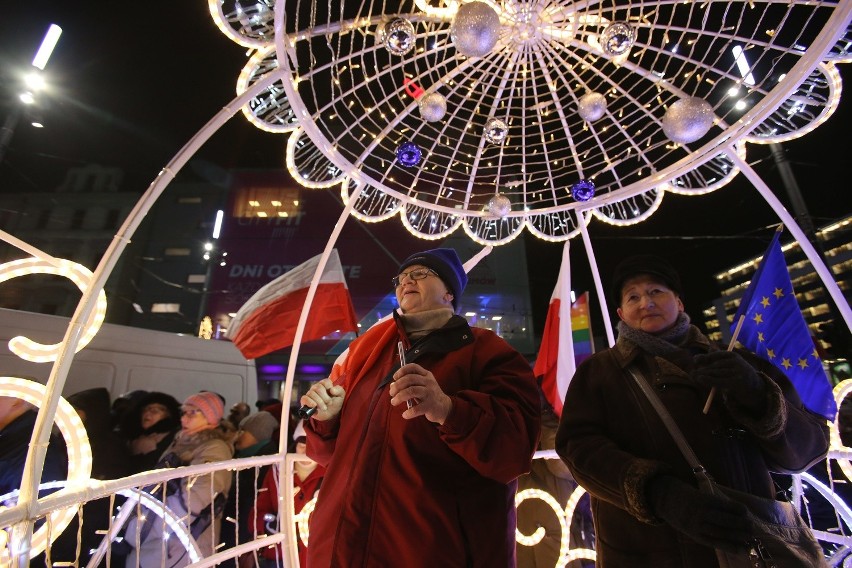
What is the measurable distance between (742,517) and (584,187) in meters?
2.09

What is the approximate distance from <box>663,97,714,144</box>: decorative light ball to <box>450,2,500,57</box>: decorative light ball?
98 centimetres

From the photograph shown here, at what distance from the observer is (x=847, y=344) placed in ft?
26.2

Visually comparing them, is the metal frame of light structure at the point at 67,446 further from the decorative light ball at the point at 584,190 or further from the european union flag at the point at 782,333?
the european union flag at the point at 782,333

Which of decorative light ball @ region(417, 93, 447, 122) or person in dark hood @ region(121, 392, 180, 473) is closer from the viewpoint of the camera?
decorative light ball @ region(417, 93, 447, 122)

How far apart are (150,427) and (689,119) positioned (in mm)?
4910

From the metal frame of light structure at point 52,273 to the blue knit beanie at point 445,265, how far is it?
51.1 inches

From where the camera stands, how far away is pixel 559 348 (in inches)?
165

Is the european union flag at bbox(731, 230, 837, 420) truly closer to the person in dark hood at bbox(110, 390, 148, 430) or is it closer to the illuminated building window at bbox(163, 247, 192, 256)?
the person in dark hood at bbox(110, 390, 148, 430)

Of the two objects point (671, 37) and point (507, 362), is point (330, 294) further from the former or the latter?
point (671, 37)

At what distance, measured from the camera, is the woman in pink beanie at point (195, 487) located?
338 cm

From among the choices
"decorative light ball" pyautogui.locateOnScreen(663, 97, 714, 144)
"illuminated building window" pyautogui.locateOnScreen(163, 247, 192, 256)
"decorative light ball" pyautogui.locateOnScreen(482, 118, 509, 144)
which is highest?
"illuminated building window" pyautogui.locateOnScreen(163, 247, 192, 256)

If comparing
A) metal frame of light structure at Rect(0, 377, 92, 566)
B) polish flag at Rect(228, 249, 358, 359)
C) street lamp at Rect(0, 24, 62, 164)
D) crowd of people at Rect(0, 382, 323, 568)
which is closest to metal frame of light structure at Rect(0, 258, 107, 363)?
metal frame of light structure at Rect(0, 377, 92, 566)

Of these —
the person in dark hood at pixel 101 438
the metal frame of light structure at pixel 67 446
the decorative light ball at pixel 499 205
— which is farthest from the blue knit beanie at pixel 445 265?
the person in dark hood at pixel 101 438

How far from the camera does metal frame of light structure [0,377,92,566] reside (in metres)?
1.55
